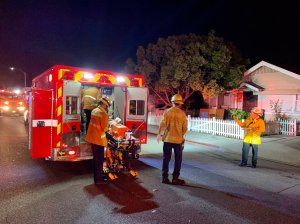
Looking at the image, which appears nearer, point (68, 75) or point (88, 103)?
point (68, 75)

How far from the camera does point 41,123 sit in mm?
5992

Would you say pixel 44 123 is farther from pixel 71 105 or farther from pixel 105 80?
pixel 105 80

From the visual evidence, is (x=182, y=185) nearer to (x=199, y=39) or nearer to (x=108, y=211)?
(x=108, y=211)

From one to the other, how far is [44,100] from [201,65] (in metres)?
12.4

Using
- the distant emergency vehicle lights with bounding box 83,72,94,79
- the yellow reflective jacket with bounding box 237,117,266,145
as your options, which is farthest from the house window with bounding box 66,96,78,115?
the yellow reflective jacket with bounding box 237,117,266,145

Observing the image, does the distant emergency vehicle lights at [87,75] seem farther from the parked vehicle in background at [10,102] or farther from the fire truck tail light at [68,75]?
the parked vehicle in background at [10,102]

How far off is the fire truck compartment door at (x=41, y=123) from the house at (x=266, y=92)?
15.4 meters

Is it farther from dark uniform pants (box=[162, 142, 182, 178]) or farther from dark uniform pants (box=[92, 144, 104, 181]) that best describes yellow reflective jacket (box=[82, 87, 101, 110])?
dark uniform pants (box=[162, 142, 182, 178])

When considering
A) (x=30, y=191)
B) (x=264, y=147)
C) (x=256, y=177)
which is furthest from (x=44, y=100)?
(x=264, y=147)

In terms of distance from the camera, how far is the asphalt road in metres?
4.14

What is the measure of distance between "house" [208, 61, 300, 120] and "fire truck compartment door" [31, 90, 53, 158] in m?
15.4

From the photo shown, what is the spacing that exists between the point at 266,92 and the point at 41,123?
16.4 metres

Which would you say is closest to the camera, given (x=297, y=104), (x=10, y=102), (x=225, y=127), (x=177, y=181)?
(x=177, y=181)

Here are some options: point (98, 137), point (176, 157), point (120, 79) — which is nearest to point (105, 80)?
point (120, 79)
